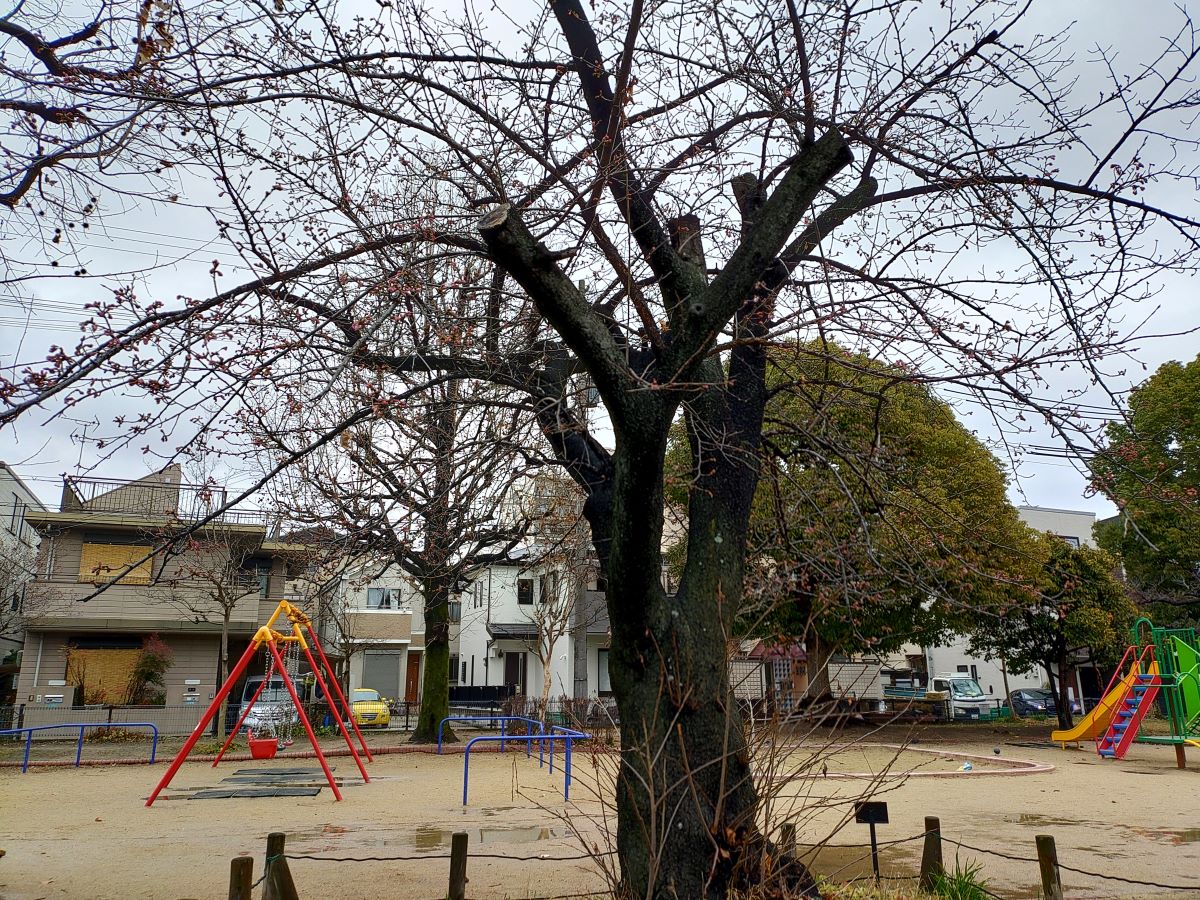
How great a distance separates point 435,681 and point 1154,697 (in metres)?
15.3

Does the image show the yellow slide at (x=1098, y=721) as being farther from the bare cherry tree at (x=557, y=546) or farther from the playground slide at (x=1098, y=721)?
the bare cherry tree at (x=557, y=546)

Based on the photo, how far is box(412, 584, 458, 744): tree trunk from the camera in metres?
20.2

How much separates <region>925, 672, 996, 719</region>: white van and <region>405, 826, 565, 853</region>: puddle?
2444 centimetres

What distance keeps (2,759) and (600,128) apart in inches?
730

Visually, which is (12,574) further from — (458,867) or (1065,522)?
(1065,522)

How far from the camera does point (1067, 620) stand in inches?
821

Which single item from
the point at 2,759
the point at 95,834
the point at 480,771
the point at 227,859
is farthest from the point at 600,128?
the point at 2,759

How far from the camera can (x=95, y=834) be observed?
8.97m

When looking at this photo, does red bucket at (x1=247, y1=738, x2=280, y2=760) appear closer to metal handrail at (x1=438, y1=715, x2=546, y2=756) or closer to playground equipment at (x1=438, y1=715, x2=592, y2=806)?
metal handrail at (x1=438, y1=715, x2=546, y2=756)

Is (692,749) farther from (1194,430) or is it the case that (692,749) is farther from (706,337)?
(1194,430)

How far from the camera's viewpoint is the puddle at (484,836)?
836cm

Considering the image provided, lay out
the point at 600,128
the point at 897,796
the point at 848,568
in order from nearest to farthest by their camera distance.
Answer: the point at 600,128 → the point at 848,568 → the point at 897,796

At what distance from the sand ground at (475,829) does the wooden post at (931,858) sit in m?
0.41

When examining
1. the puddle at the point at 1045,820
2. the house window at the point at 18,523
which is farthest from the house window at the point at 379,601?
the puddle at the point at 1045,820
